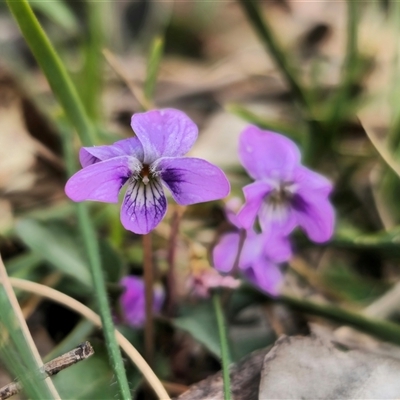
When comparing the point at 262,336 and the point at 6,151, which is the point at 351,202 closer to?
the point at 262,336

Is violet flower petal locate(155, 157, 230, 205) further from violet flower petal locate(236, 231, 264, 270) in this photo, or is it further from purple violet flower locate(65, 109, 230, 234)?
violet flower petal locate(236, 231, 264, 270)

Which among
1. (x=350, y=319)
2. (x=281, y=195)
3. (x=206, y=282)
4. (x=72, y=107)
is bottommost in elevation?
(x=350, y=319)

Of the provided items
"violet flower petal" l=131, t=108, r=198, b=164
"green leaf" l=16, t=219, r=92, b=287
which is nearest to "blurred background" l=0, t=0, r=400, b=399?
"green leaf" l=16, t=219, r=92, b=287

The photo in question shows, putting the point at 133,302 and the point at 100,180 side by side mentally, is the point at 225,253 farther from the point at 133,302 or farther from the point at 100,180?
the point at 100,180

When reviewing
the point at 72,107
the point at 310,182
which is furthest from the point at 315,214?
the point at 72,107

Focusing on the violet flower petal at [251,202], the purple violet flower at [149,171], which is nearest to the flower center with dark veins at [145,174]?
the purple violet flower at [149,171]

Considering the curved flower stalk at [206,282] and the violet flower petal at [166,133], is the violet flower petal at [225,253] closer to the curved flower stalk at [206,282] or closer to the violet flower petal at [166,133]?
the curved flower stalk at [206,282]

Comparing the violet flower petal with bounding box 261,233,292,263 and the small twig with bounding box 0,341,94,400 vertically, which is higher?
the small twig with bounding box 0,341,94,400
